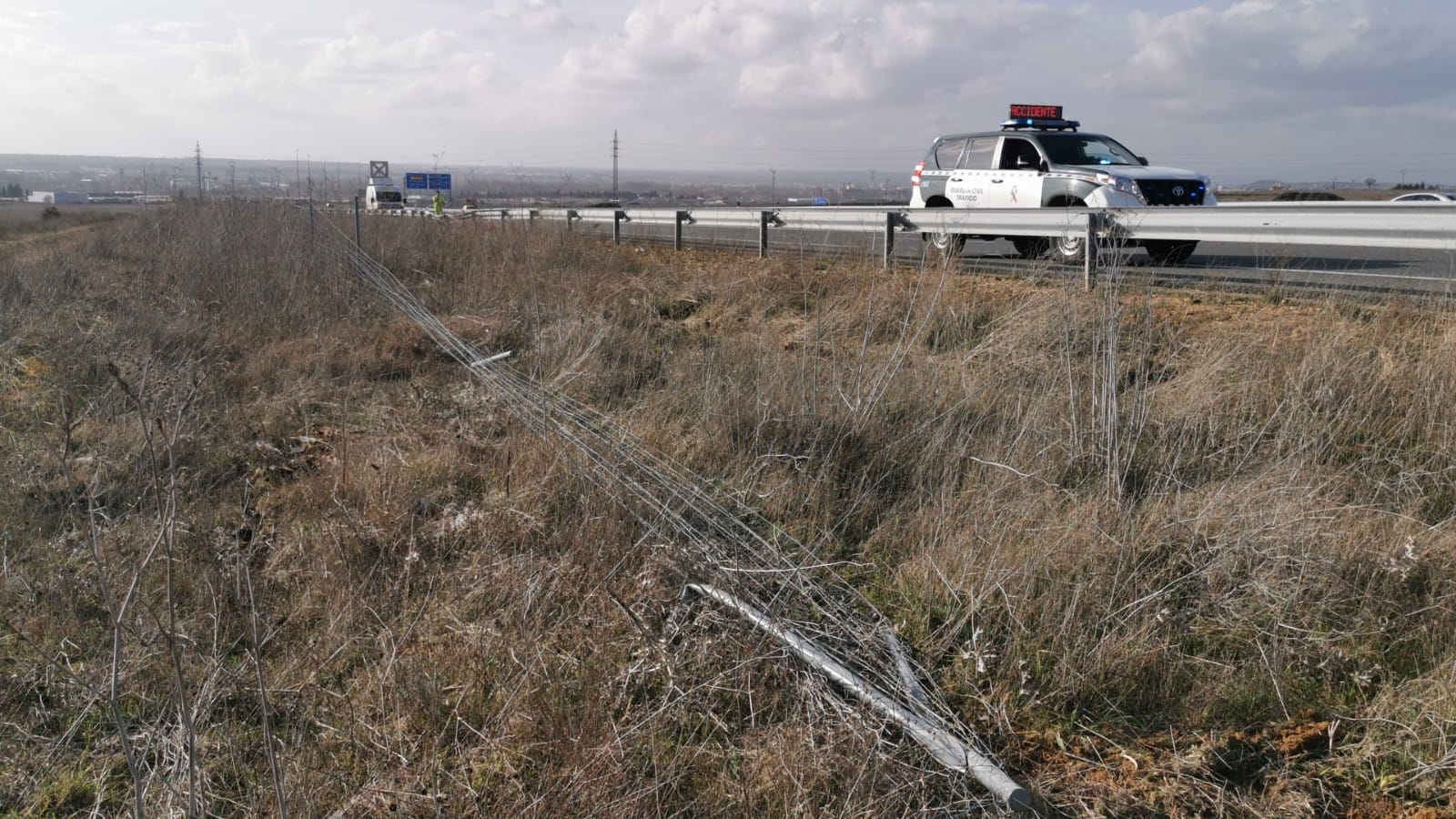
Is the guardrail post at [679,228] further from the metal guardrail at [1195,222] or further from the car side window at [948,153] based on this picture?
the car side window at [948,153]

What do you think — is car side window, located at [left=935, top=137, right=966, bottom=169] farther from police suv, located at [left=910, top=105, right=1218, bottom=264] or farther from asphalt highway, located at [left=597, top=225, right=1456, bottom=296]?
asphalt highway, located at [left=597, top=225, right=1456, bottom=296]

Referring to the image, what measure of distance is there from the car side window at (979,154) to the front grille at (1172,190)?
2128 mm

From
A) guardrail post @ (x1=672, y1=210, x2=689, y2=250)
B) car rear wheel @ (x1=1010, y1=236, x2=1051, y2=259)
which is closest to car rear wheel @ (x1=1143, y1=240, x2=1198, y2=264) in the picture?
car rear wheel @ (x1=1010, y1=236, x2=1051, y2=259)

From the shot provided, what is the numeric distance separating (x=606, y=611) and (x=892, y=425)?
2263 mm

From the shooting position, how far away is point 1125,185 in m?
11.0

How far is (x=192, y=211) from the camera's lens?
52.2ft

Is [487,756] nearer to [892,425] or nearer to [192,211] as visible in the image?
[892,425]

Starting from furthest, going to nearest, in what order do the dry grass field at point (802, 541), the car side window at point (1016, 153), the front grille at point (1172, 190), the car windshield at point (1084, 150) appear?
the car side window at point (1016, 153) → the car windshield at point (1084, 150) → the front grille at point (1172, 190) → the dry grass field at point (802, 541)

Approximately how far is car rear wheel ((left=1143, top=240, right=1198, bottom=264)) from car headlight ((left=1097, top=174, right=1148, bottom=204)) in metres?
0.58

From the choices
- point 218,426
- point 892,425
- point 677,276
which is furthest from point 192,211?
point 892,425

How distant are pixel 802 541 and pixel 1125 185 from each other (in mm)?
7967

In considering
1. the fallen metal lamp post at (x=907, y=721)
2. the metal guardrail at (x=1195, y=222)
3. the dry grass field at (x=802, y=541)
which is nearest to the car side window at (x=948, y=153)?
the metal guardrail at (x=1195, y=222)

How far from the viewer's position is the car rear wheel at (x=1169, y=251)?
1035 centimetres

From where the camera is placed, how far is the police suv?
1102 centimetres
